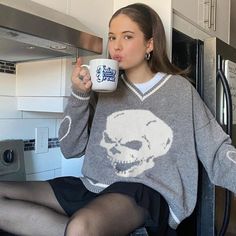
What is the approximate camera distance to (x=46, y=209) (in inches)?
37.6

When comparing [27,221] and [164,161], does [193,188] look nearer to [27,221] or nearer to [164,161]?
[164,161]

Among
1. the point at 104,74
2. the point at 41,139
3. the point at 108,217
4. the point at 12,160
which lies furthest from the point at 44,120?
the point at 108,217

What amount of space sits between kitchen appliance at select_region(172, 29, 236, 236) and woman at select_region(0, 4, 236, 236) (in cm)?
13

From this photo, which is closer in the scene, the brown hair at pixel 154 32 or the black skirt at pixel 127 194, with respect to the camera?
the black skirt at pixel 127 194

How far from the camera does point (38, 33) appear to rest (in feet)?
2.75

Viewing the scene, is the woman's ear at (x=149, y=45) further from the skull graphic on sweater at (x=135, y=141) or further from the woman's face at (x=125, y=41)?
the skull graphic on sweater at (x=135, y=141)

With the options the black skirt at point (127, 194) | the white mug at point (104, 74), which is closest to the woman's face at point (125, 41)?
the white mug at point (104, 74)

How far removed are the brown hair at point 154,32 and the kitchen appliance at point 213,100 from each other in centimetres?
12

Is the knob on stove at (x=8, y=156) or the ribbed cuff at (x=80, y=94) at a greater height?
the ribbed cuff at (x=80, y=94)

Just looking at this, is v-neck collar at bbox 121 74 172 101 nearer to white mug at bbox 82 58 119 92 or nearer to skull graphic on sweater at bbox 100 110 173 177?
skull graphic on sweater at bbox 100 110 173 177

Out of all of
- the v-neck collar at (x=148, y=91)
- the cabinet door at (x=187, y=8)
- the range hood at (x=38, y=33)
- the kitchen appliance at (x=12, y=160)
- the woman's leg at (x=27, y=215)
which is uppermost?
the cabinet door at (x=187, y=8)

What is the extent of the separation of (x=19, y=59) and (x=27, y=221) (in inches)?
23.9

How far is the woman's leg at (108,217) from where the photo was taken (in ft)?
2.57

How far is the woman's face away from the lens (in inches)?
42.8
